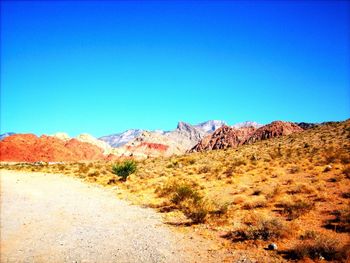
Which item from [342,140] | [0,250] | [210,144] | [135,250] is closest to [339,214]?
[135,250]

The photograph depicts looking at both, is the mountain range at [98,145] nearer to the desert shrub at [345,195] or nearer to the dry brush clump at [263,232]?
the desert shrub at [345,195]

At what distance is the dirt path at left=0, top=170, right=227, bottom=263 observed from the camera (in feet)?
30.0

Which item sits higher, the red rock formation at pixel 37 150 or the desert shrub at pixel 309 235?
the red rock formation at pixel 37 150

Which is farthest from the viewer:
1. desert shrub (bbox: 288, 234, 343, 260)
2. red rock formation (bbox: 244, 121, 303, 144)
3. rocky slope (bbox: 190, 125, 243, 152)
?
rocky slope (bbox: 190, 125, 243, 152)

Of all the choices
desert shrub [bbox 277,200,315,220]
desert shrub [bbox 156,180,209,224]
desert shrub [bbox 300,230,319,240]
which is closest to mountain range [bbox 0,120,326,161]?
desert shrub [bbox 156,180,209,224]

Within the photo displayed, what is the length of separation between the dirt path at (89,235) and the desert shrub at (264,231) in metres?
1.27

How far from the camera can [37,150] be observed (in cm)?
9812

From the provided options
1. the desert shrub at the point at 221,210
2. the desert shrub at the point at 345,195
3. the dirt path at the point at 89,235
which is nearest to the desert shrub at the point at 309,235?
the dirt path at the point at 89,235

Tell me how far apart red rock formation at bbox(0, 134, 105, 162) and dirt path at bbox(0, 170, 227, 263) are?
83.3 metres

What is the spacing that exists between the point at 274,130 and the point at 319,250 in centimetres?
7702

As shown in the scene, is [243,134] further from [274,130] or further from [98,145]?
[98,145]

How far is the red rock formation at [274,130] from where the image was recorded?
81.2 metres

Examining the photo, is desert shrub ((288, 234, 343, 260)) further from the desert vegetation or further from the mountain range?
the mountain range

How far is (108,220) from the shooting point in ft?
43.7
